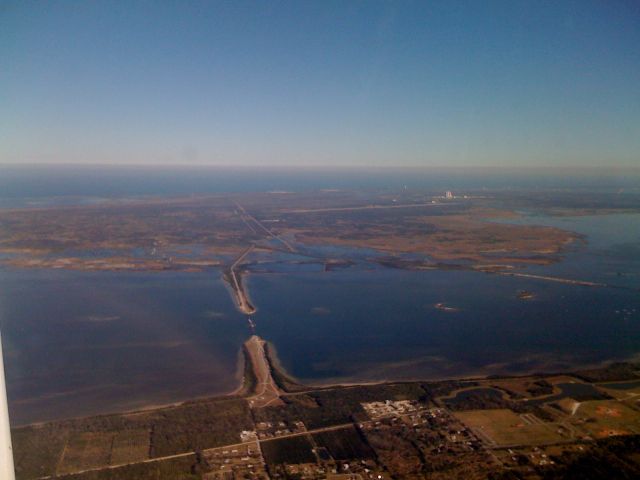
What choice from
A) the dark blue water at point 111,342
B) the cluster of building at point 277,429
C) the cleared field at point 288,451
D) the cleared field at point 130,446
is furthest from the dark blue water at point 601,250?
the cleared field at point 130,446

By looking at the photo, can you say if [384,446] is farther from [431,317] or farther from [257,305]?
[257,305]

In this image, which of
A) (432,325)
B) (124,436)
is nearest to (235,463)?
(124,436)

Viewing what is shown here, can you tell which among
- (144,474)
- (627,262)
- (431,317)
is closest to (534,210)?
(627,262)

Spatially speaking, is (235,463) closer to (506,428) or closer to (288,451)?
(288,451)

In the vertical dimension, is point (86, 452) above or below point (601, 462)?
above

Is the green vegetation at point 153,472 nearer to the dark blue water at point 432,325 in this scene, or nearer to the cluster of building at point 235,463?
the cluster of building at point 235,463

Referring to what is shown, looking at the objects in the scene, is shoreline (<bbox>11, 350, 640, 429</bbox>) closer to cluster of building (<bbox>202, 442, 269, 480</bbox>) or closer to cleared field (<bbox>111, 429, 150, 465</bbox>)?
cleared field (<bbox>111, 429, 150, 465</bbox>)
